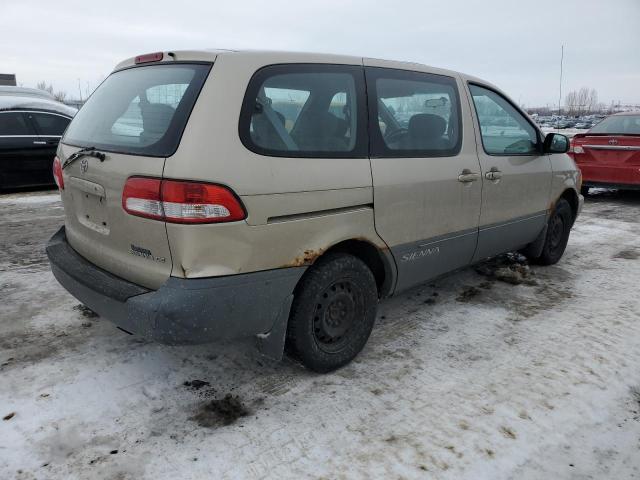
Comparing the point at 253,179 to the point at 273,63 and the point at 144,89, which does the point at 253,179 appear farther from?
the point at 144,89

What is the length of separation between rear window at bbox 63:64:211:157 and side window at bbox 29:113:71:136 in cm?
588

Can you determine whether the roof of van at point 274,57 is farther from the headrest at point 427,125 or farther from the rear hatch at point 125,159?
the headrest at point 427,125

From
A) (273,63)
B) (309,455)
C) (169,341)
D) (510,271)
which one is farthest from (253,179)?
(510,271)

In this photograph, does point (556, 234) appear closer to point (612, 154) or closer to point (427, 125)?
point (427, 125)

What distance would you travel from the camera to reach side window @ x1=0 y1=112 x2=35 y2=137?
25.6 ft

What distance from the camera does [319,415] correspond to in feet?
8.45

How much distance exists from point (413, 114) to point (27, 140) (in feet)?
22.8

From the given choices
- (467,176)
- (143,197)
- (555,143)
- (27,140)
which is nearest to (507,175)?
(467,176)

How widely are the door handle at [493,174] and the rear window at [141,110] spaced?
2.26 meters

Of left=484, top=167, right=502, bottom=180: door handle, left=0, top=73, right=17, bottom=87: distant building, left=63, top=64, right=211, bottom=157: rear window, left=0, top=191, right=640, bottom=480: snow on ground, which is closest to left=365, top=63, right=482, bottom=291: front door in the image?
left=484, top=167, right=502, bottom=180: door handle

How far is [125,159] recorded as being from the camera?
2.44m

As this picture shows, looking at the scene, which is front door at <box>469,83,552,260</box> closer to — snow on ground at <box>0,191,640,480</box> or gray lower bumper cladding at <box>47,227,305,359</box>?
snow on ground at <box>0,191,640,480</box>

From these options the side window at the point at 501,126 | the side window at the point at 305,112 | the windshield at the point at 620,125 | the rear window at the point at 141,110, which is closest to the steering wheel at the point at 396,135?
the side window at the point at 305,112

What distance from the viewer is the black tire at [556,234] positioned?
16.3 feet
